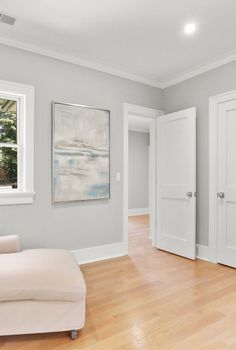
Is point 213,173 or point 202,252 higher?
point 213,173

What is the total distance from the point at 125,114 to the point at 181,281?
2.33 m

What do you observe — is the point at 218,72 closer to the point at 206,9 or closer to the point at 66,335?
the point at 206,9

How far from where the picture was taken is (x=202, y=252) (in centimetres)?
356

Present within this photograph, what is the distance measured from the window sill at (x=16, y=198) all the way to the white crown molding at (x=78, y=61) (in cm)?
167

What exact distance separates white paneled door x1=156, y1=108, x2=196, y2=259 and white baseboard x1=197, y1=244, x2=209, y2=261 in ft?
0.41

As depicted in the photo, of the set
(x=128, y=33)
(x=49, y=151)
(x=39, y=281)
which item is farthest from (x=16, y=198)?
(x=128, y=33)

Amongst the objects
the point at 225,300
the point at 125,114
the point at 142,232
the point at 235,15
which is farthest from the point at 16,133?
the point at 142,232

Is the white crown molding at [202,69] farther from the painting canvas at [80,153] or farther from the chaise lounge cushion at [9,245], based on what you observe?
the chaise lounge cushion at [9,245]

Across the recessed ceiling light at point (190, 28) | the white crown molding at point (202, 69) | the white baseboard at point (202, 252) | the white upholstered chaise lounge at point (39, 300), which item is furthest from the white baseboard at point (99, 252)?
the recessed ceiling light at point (190, 28)

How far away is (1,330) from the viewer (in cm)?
173

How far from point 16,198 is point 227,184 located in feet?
8.41

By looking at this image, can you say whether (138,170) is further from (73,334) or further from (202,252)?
→ (73,334)

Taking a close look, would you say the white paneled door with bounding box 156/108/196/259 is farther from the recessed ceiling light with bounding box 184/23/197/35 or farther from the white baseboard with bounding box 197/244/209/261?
the recessed ceiling light with bounding box 184/23/197/35

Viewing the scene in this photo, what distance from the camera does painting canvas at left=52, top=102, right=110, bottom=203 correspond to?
3170mm
